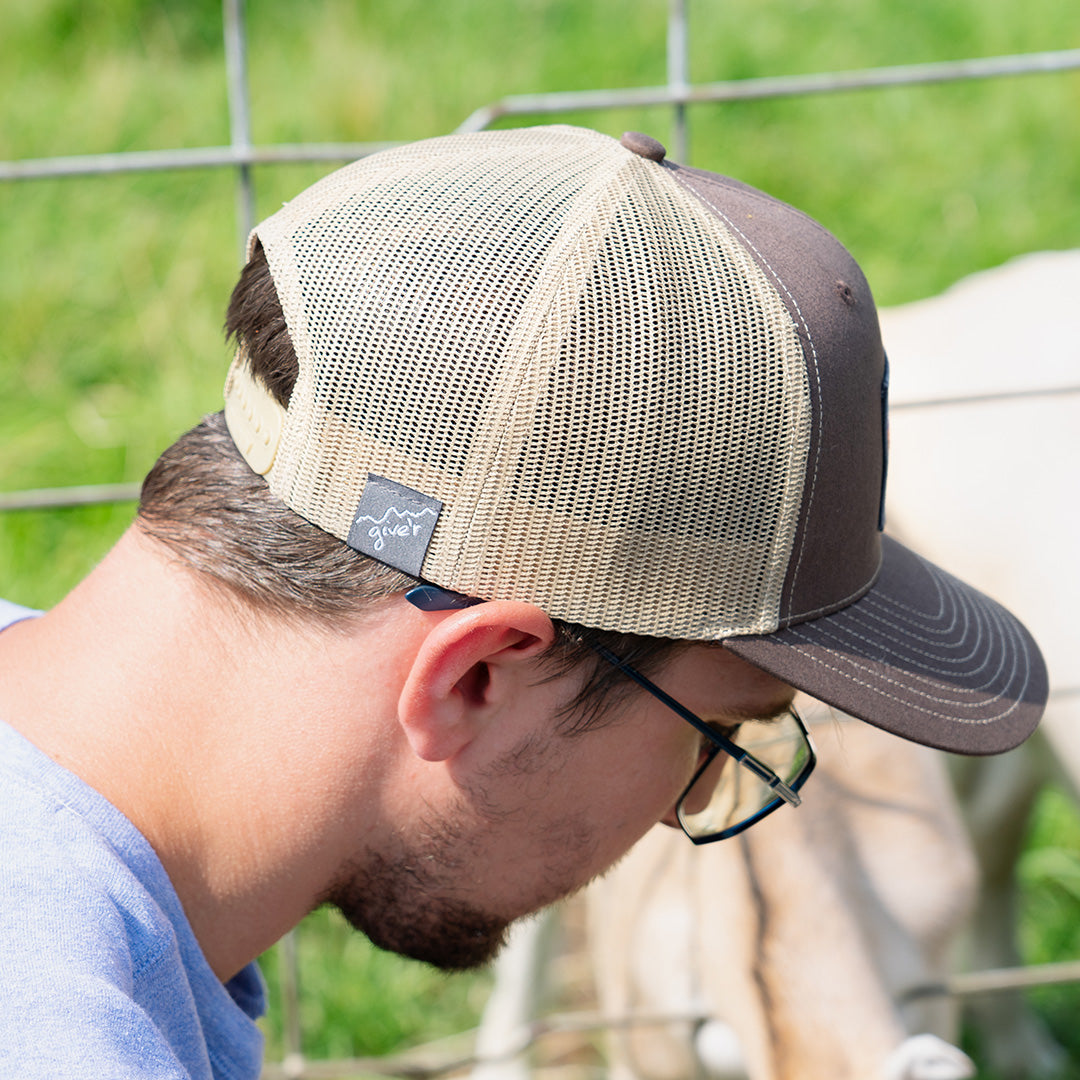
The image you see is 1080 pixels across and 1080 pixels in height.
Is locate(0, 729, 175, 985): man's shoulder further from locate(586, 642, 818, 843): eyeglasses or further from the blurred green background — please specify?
the blurred green background

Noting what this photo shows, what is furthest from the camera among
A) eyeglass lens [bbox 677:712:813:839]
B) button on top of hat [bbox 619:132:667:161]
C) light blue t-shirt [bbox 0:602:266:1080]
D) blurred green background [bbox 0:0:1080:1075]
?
blurred green background [bbox 0:0:1080:1075]

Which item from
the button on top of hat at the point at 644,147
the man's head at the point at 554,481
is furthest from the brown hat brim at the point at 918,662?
the button on top of hat at the point at 644,147

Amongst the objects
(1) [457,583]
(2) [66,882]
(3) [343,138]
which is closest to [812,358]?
(1) [457,583]

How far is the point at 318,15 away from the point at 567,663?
11.4 feet

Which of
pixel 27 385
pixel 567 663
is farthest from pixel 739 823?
pixel 27 385

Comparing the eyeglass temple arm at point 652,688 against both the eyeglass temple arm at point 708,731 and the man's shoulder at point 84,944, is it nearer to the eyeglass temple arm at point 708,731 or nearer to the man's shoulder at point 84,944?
the eyeglass temple arm at point 708,731

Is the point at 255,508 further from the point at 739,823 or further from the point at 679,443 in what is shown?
the point at 739,823

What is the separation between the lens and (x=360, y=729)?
866 mm

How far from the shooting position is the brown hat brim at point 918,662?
88cm

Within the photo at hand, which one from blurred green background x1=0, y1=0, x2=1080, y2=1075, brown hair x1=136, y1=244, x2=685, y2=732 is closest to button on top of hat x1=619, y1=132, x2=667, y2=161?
brown hair x1=136, y1=244, x2=685, y2=732

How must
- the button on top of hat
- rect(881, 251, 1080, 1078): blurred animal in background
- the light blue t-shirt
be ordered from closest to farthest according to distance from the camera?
the light blue t-shirt → the button on top of hat → rect(881, 251, 1080, 1078): blurred animal in background

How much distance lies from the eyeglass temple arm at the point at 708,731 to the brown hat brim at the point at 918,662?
6cm

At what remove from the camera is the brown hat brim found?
2.90 feet

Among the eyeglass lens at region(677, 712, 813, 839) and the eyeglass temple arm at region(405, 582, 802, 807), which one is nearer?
the eyeglass temple arm at region(405, 582, 802, 807)
